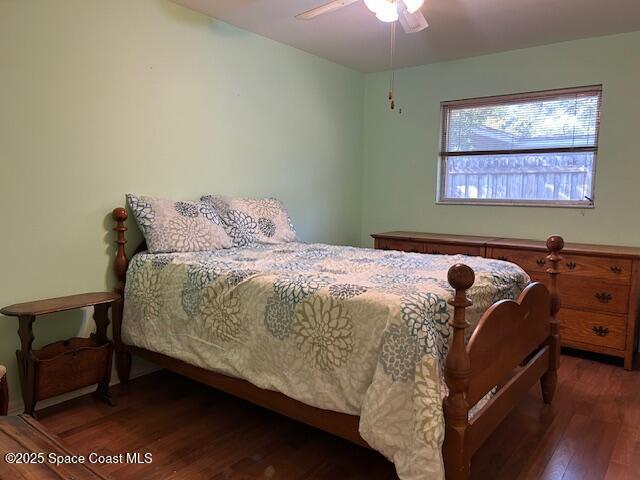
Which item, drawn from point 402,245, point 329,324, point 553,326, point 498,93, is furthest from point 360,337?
point 498,93

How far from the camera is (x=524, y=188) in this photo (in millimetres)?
3736

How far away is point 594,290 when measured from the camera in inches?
118

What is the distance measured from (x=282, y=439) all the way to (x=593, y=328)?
7.22 ft

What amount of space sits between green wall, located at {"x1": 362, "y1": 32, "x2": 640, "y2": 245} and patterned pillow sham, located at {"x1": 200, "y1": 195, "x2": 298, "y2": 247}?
57.5 inches

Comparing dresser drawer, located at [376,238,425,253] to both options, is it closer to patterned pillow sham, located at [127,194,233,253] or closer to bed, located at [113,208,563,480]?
bed, located at [113,208,563,480]

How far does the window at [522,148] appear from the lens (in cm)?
344

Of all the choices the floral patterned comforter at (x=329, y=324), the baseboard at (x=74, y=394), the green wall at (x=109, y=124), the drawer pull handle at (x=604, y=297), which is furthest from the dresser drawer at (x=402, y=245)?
the baseboard at (x=74, y=394)

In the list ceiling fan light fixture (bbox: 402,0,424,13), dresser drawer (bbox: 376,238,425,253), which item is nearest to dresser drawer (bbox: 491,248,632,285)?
dresser drawer (bbox: 376,238,425,253)

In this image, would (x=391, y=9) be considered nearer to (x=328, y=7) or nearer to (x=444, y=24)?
(x=328, y=7)

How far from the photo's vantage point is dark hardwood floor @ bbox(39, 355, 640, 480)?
185 centimetres

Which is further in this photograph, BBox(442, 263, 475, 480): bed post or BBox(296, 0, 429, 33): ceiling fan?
BBox(296, 0, 429, 33): ceiling fan

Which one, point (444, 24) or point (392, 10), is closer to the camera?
point (392, 10)

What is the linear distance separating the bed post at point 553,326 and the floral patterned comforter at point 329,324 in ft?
0.74

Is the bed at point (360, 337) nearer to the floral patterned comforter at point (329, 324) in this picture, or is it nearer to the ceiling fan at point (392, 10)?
the floral patterned comforter at point (329, 324)
